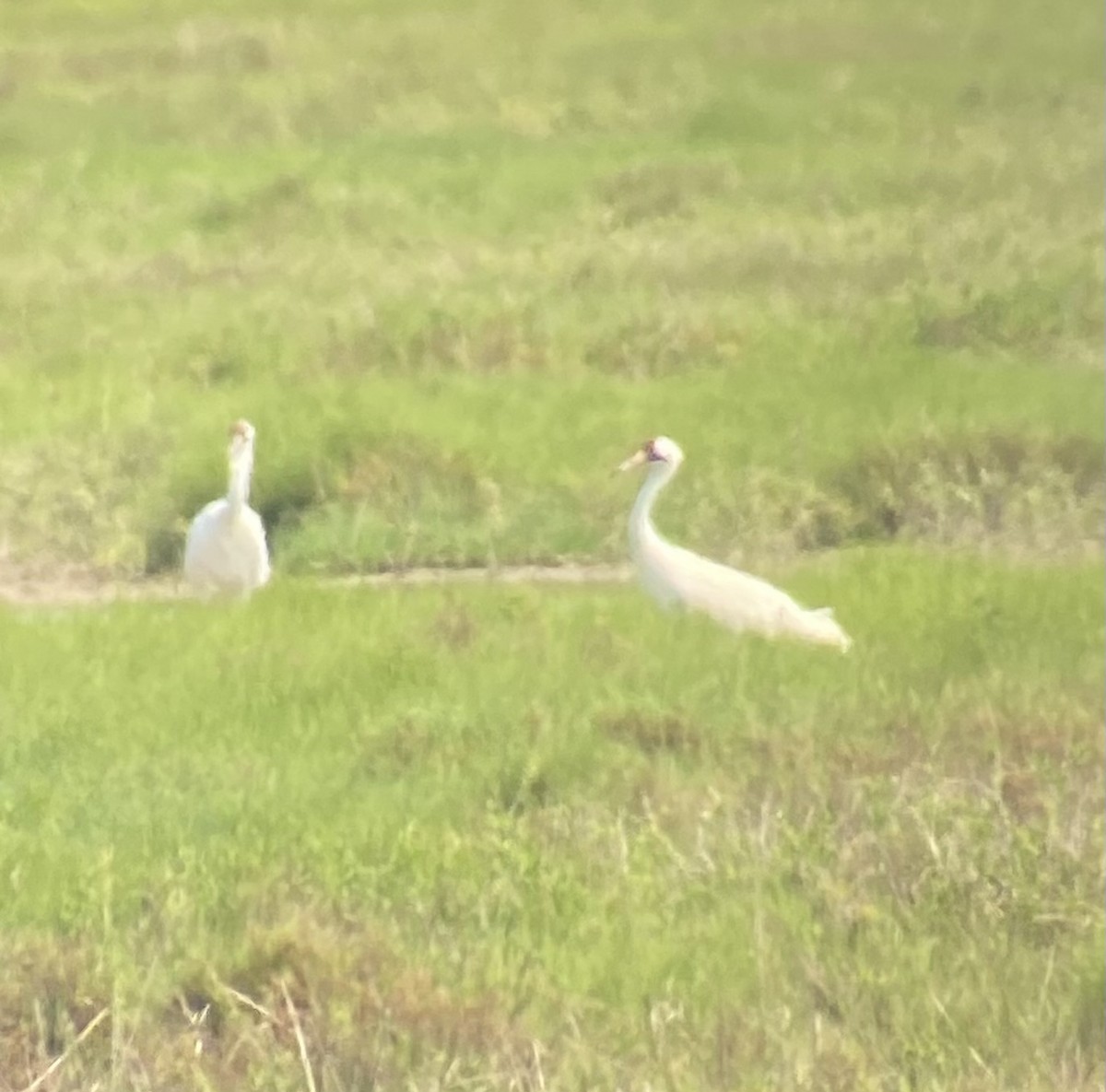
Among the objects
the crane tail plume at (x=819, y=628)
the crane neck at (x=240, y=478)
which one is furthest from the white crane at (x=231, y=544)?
the crane tail plume at (x=819, y=628)

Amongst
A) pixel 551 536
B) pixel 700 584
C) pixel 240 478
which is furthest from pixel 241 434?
pixel 700 584

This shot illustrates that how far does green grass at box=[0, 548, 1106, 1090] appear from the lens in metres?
1.91

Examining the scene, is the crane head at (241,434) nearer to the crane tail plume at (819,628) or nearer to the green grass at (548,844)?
the green grass at (548,844)

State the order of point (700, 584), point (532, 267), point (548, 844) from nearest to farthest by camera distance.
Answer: point (548, 844), point (700, 584), point (532, 267)

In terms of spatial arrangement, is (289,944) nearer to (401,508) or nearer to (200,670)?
(200,670)

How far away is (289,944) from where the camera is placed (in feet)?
6.31

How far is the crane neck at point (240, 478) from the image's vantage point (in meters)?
2.12

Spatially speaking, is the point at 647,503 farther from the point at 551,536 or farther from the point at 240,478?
the point at 240,478

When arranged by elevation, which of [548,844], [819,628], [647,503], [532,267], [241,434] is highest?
[532,267]

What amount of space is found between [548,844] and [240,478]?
Result: 18.5 inches

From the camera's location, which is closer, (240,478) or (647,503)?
(240,478)

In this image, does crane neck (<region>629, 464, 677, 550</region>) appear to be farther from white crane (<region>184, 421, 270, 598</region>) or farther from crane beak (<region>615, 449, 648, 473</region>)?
white crane (<region>184, 421, 270, 598</region>)

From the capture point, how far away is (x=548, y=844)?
6.79ft

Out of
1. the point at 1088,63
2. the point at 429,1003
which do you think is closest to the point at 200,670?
the point at 429,1003
